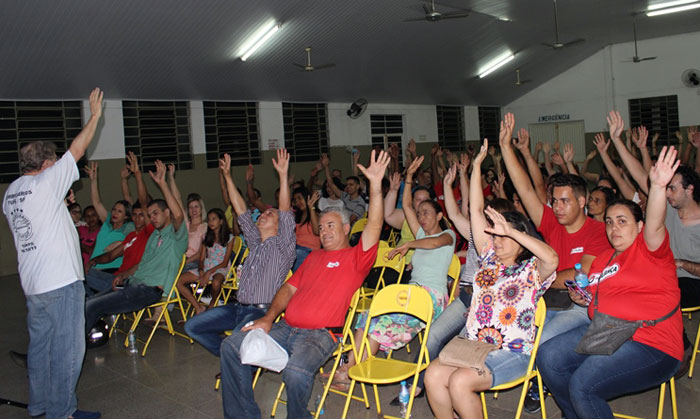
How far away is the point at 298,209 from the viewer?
6922 mm

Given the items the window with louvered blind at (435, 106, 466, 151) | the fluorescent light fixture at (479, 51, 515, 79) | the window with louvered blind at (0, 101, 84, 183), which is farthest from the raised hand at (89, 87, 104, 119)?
the window with louvered blind at (435, 106, 466, 151)

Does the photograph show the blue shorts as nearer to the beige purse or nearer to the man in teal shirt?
the beige purse

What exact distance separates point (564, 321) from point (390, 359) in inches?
43.2

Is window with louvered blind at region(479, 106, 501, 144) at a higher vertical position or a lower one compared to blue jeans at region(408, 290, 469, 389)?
higher

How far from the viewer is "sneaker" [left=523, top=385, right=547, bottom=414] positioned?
3.71 metres

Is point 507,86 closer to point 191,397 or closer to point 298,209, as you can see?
point 298,209

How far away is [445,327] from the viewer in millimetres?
3816

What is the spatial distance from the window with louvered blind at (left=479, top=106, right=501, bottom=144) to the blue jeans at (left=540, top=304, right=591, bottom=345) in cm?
1695

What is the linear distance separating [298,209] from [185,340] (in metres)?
2.08

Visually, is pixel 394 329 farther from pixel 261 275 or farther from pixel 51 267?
pixel 51 267

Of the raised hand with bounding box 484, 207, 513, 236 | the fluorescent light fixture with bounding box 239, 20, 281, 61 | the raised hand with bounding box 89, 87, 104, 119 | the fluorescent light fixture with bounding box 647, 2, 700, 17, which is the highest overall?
the fluorescent light fixture with bounding box 647, 2, 700, 17

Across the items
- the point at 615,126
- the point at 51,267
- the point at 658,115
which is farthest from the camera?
the point at 658,115

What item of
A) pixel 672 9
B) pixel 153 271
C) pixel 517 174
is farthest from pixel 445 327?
pixel 672 9

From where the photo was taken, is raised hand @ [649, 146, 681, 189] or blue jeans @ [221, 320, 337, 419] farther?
blue jeans @ [221, 320, 337, 419]
